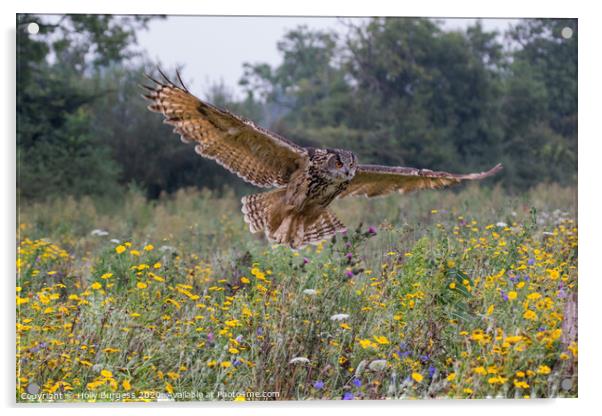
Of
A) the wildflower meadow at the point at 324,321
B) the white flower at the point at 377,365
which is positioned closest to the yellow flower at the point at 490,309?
the wildflower meadow at the point at 324,321

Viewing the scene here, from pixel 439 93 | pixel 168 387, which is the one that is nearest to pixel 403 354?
pixel 168 387

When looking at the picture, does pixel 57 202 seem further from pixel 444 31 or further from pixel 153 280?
pixel 444 31

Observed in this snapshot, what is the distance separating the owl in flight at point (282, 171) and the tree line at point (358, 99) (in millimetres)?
774

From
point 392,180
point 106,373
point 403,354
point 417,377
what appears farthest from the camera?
point 392,180

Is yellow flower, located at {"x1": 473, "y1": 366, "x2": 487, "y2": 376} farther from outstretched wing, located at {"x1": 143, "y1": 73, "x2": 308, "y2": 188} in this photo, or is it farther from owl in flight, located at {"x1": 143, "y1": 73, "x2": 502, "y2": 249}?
outstretched wing, located at {"x1": 143, "y1": 73, "x2": 308, "y2": 188}

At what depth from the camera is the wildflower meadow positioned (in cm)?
449

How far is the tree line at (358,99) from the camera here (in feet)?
17.5

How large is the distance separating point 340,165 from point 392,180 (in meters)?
0.44

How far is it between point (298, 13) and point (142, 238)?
2.43 m

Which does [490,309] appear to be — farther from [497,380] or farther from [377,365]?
[377,365]

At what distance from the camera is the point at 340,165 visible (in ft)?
16.1

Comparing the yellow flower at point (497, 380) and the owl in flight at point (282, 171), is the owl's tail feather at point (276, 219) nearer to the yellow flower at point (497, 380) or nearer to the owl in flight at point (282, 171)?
the owl in flight at point (282, 171)

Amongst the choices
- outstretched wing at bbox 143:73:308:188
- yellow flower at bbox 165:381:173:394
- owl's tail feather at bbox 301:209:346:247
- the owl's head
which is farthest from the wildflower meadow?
outstretched wing at bbox 143:73:308:188

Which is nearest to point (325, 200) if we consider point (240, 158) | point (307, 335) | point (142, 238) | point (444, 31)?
point (240, 158)
